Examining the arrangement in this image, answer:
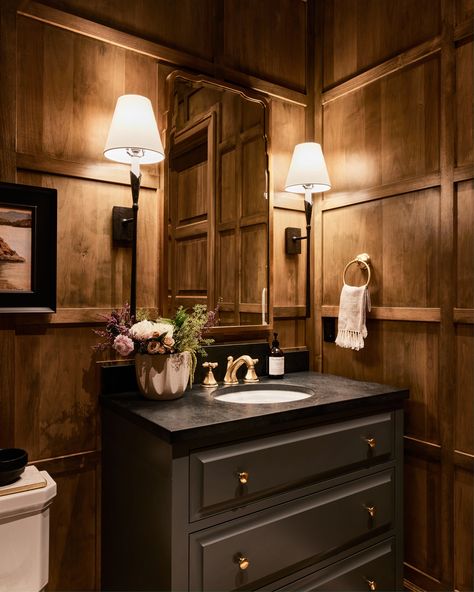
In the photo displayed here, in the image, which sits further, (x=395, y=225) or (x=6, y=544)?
(x=395, y=225)

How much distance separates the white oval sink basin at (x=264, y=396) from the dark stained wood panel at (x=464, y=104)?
1.07 meters

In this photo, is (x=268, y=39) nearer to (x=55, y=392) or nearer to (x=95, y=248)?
(x=95, y=248)

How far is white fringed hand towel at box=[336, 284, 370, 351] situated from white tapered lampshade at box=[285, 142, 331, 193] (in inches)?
18.4

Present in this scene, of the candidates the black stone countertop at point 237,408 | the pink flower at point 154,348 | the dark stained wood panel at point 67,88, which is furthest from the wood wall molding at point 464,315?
the dark stained wood panel at point 67,88

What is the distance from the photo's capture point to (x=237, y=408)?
153cm

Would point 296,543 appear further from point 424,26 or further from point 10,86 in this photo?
point 424,26

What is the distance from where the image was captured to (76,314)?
1693 mm

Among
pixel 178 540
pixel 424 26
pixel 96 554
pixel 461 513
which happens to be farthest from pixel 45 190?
pixel 461 513

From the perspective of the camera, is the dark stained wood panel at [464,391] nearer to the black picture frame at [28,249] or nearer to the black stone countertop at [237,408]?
the black stone countertop at [237,408]

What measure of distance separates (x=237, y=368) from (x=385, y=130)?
1.17 meters

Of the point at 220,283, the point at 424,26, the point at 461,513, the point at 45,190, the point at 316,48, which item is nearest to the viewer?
the point at 45,190

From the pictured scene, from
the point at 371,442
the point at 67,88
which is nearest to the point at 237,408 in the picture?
the point at 371,442

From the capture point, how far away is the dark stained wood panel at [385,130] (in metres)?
1.85

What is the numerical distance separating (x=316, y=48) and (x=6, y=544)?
7.77 ft
